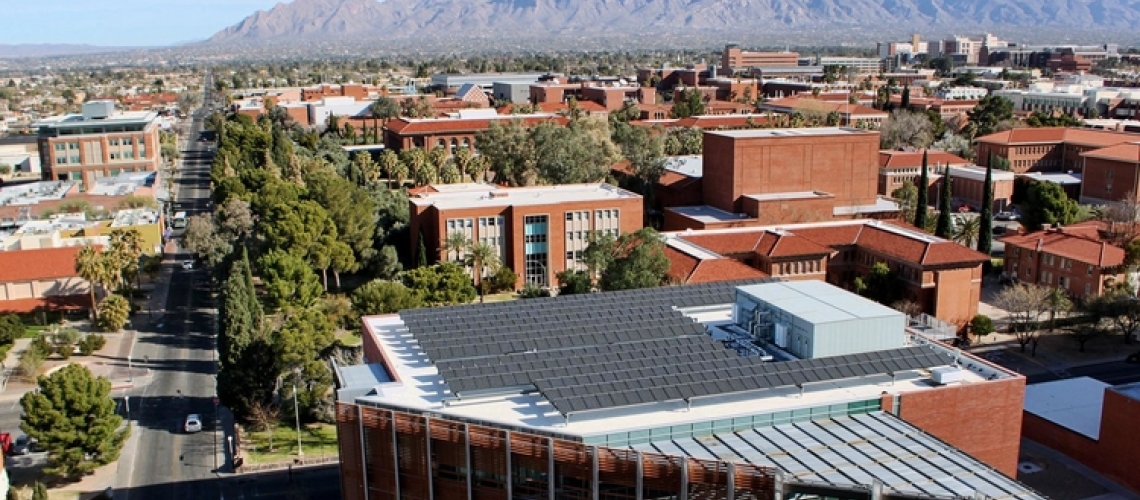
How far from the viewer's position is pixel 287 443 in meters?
46.4

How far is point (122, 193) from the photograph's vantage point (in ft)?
312

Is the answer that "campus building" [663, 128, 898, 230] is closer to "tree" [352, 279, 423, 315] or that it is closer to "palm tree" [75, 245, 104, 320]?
"tree" [352, 279, 423, 315]

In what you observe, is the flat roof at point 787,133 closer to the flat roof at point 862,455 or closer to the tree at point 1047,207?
the tree at point 1047,207

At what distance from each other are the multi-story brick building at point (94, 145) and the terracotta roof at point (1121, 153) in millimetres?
100750

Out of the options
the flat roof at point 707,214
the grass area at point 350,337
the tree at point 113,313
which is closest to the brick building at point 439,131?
the flat roof at point 707,214

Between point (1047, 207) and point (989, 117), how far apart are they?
52.2 metres

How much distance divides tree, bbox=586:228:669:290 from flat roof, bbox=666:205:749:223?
20.8m

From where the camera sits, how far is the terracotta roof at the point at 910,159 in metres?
101

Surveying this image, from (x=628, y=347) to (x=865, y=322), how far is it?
26.9ft

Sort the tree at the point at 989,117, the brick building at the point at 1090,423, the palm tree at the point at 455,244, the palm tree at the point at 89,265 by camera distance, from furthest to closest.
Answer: the tree at the point at 989,117 < the palm tree at the point at 455,244 < the palm tree at the point at 89,265 < the brick building at the point at 1090,423

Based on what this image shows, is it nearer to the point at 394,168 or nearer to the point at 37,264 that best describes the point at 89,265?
the point at 37,264

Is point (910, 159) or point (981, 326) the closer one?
point (981, 326)

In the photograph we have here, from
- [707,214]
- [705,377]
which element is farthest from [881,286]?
[705,377]

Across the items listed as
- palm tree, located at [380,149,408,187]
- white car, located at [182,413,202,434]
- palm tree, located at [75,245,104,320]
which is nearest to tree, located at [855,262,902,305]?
white car, located at [182,413,202,434]
